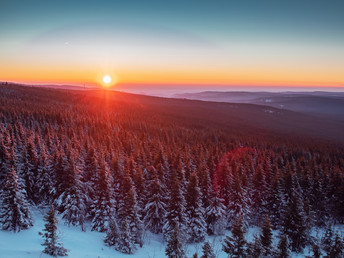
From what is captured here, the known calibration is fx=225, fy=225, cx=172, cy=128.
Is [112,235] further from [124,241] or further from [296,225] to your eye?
[296,225]

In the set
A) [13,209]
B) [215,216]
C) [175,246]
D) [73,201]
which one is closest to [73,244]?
[73,201]

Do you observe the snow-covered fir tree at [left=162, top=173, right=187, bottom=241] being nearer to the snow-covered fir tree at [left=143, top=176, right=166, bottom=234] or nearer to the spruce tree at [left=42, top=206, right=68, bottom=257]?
the snow-covered fir tree at [left=143, top=176, right=166, bottom=234]

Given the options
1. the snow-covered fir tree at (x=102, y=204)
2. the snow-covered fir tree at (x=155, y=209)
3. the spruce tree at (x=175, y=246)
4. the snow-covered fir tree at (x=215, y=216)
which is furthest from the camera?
the snow-covered fir tree at (x=215, y=216)

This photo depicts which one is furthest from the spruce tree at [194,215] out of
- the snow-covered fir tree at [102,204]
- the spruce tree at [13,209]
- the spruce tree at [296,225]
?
the spruce tree at [13,209]

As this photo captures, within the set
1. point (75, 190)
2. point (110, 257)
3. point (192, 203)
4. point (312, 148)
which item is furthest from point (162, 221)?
point (312, 148)

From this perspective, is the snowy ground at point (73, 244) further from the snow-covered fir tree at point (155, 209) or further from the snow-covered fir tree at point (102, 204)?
the snow-covered fir tree at point (155, 209)

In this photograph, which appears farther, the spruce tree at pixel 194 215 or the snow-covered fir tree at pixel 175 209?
the spruce tree at pixel 194 215
